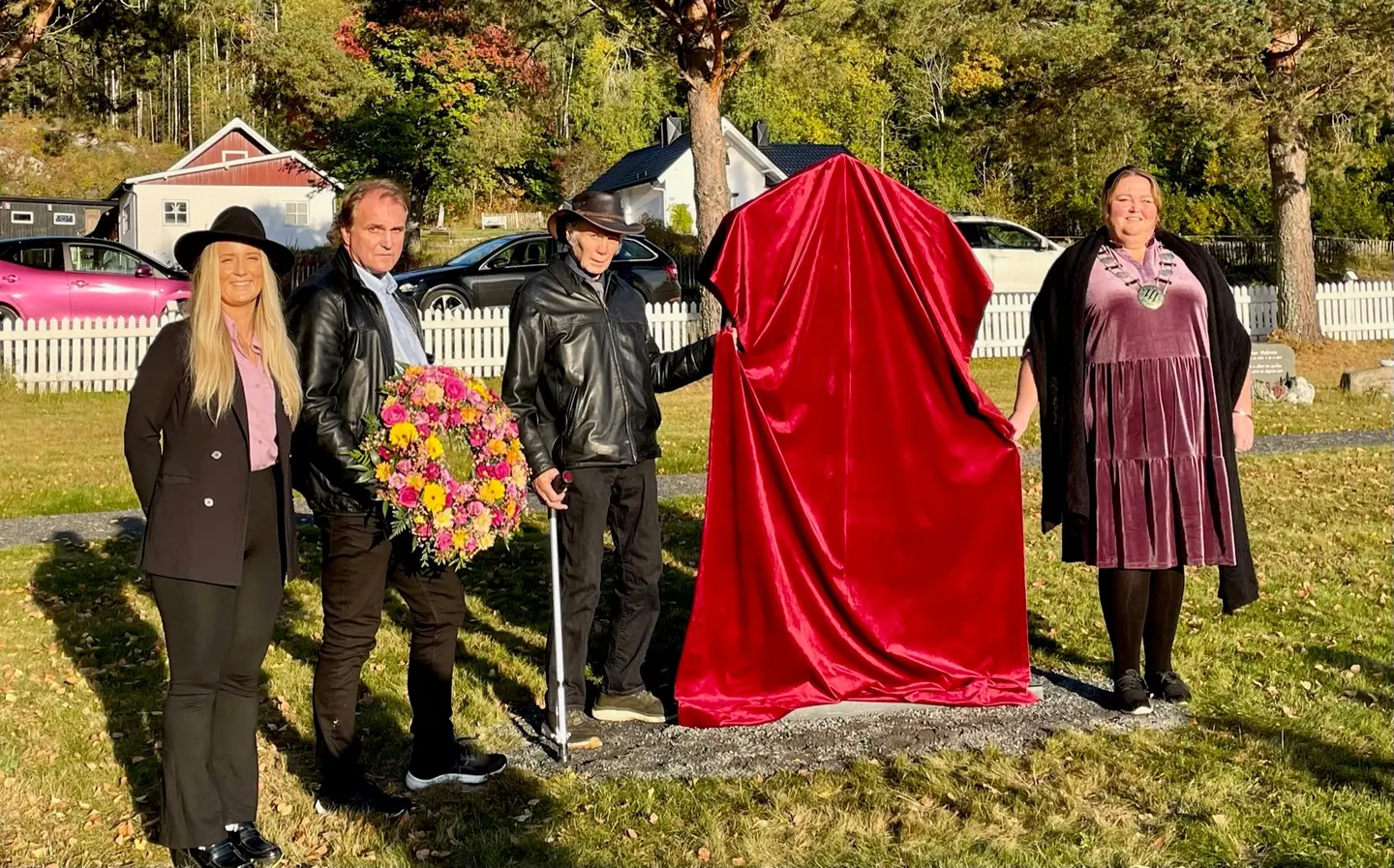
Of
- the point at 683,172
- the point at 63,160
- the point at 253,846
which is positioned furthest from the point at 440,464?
the point at 63,160

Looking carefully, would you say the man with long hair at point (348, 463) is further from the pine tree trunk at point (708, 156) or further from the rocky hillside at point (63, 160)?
the rocky hillside at point (63, 160)

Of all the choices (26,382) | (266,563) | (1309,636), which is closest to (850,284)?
(266,563)

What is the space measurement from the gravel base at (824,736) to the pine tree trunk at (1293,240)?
1791cm

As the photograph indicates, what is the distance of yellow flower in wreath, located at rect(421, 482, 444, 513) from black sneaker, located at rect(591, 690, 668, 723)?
1.55 meters

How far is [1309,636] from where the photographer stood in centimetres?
663

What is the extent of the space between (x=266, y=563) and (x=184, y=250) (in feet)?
3.33

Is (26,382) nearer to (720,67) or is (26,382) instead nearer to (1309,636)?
(720,67)

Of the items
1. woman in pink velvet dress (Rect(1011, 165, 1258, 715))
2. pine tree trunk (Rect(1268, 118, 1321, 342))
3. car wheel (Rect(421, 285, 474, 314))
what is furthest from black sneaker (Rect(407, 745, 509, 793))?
pine tree trunk (Rect(1268, 118, 1321, 342))

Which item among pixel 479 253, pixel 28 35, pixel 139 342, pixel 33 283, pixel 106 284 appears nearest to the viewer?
pixel 28 35

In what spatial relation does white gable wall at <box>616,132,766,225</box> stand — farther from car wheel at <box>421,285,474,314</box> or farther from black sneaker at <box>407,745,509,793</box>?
black sneaker at <box>407,745,509,793</box>

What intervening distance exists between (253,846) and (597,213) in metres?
2.58

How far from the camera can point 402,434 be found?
14.1ft

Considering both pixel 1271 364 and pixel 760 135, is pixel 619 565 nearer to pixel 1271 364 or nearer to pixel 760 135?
pixel 1271 364

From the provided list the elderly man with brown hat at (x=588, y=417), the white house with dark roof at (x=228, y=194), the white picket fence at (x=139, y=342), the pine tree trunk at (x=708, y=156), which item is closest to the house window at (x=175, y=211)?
the white house with dark roof at (x=228, y=194)
